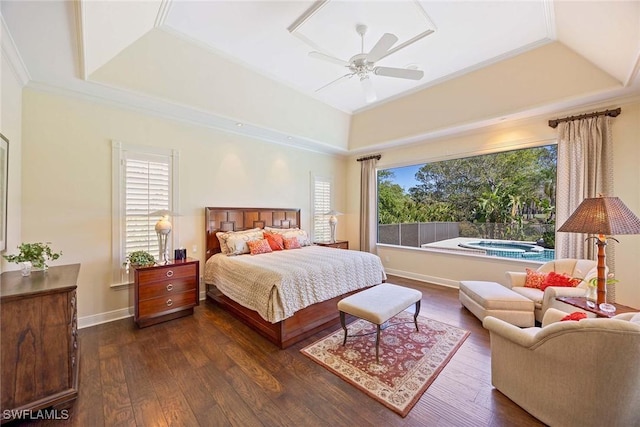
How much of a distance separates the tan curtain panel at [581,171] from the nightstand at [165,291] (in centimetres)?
542

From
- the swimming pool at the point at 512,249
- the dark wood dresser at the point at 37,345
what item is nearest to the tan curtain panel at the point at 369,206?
the swimming pool at the point at 512,249

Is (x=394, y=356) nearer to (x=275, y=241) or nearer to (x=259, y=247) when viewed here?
(x=259, y=247)

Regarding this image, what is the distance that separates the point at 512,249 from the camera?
14.7 feet

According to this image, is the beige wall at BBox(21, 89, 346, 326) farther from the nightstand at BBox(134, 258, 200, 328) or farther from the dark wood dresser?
the dark wood dresser

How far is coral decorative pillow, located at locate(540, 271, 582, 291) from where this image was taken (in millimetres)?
3131

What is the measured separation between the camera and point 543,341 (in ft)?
5.82

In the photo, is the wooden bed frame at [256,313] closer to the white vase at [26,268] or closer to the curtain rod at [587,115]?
the white vase at [26,268]

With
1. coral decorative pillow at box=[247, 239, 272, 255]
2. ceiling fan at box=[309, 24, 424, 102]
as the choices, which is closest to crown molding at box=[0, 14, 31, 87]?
ceiling fan at box=[309, 24, 424, 102]

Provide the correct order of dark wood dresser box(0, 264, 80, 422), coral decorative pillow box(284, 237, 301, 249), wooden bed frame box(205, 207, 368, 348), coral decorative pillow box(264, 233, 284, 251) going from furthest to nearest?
1. coral decorative pillow box(284, 237, 301, 249)
2. coral decorative pillow box(264, 233, 284, 251)
3. wooden bed frame box(205, 207, 368, 348)
4. dark wood dresser box(0, 264, 80, 422)

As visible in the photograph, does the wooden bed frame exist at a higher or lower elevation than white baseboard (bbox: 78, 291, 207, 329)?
higher

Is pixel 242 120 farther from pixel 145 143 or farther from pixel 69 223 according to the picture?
pixel 69 223

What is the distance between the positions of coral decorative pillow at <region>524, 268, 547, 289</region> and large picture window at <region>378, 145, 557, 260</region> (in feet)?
3.11

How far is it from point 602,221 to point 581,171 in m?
2.38

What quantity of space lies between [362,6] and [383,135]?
9.41ft
